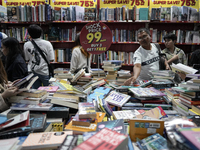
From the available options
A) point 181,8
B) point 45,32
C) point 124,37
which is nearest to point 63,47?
point 45,32

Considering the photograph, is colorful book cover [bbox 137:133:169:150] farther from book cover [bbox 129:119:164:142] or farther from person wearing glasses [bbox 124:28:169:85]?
person wearing glasses [bbox 124:28:169:85]

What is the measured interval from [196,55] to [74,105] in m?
2.82

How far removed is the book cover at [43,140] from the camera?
842 mm

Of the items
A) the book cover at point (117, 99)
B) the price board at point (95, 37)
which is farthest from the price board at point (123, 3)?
the book cover at point (117, 99)

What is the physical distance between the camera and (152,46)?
2508 mm

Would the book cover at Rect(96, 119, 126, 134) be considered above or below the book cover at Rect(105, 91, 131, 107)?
below

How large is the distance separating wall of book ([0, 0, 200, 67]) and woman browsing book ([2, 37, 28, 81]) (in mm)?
1996

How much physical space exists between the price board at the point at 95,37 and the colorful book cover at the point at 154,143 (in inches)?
60.5

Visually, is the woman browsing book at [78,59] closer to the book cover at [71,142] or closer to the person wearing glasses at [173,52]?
the person wearing glasses at [173,52]

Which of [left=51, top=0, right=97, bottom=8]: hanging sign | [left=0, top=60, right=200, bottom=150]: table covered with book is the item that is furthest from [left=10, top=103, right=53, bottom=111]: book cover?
[left=51, top=0, right=97, bottom=8]: hanging sign

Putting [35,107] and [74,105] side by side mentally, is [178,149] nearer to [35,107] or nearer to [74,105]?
[74,105]

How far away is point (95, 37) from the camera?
225 centimetres

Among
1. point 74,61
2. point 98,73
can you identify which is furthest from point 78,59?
point 98,73

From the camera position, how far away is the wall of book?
3.93m
